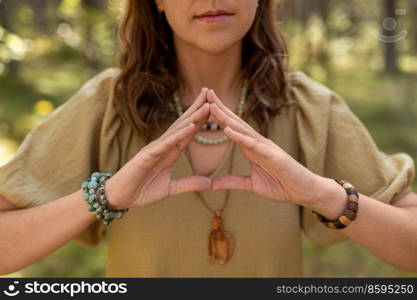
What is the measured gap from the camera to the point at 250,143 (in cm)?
145

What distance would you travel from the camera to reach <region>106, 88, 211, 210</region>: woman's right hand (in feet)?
4.83

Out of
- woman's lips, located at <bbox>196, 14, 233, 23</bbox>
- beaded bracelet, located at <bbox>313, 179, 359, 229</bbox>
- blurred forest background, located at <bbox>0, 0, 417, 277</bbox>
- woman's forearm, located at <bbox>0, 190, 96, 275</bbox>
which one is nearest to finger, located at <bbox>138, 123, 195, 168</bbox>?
woman's forearm, located at <bbox>0, 190, 96, 275</bbox>

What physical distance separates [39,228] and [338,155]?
97 cm

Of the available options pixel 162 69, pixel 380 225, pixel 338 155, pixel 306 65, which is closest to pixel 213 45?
pixel 162 69

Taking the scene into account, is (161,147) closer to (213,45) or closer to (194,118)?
(194,118)

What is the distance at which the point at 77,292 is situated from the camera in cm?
188

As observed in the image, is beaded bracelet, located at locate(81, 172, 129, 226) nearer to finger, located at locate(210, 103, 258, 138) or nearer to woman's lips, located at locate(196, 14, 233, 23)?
finger, located at locate(210, 103, 258, 138)

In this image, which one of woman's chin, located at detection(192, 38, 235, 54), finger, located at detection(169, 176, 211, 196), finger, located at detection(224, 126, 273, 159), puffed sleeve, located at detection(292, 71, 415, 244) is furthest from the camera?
puffed sleeve, located at detection(292, 71, 415, 244)

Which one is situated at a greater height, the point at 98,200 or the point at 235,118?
the point at 235,118

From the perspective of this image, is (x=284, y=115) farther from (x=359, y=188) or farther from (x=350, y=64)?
(x=350, y=64)

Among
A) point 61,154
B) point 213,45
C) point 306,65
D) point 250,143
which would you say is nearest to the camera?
point 250,143

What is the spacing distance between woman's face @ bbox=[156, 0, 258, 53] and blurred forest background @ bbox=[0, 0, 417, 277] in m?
1.14

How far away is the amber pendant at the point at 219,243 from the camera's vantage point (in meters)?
1.73

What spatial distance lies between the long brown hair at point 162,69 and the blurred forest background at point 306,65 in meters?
0.89
